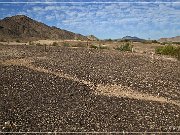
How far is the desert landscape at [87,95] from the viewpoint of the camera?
15.5 m

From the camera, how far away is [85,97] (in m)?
19.2

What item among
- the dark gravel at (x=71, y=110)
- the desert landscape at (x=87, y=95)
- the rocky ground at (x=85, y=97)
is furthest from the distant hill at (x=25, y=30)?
the dark gravel at (x=71, y=110)

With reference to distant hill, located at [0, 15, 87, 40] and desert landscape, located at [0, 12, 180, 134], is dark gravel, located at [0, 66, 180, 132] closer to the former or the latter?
desert landscape, located at [0, 12, 180, 134]

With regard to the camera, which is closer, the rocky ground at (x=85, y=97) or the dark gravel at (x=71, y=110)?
the dark gravel at (x=71, y=110)

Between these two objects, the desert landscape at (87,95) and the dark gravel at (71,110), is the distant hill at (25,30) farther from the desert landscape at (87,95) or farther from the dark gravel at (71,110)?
the dark gravel at (71,110)

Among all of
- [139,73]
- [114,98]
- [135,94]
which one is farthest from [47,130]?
[139,73]

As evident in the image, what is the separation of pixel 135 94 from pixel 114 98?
1815mm

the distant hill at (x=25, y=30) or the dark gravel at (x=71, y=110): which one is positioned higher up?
the distant hill at (x=25, y=30)

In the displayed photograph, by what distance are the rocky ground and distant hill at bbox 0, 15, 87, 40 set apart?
98.4 metres

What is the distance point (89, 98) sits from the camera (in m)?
19.0

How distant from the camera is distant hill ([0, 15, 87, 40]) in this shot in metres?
129

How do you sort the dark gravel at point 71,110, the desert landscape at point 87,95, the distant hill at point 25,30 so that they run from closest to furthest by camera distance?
the dark gravel at point 71,110
the desert landscape at point 87,95
the distant hill at point 25,30

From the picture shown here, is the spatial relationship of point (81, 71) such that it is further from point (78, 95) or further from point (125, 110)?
point (125, 110)

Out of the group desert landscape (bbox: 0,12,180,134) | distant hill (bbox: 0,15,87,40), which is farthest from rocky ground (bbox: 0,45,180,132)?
distant hill (bbox: 0,15,87,40)
